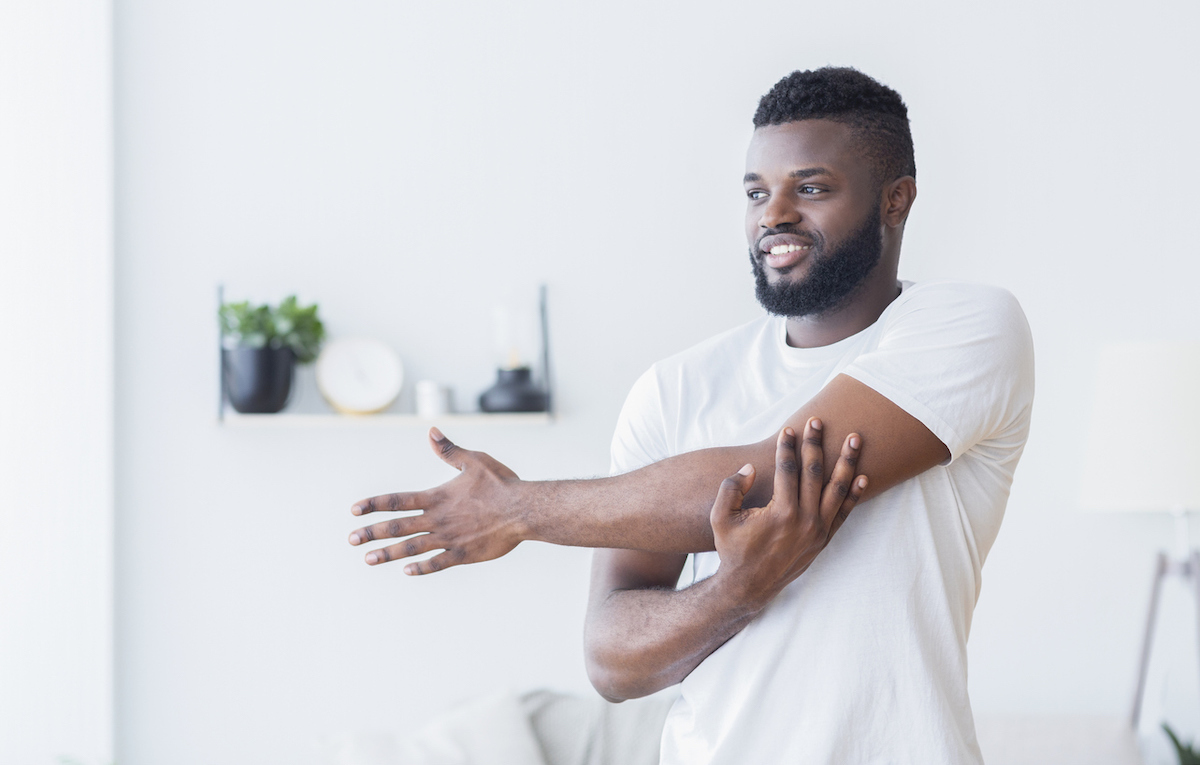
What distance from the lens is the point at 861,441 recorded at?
0.97 metres

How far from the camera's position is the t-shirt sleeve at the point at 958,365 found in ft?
3.28

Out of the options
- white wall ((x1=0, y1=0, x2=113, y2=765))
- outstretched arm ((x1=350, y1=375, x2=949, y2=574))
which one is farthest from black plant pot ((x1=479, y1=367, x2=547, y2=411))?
outstretched arm ((x1=350, y1=375, x2=949, y2=574))

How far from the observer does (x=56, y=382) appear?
8.48 feet

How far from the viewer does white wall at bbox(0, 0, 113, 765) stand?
8.14ft

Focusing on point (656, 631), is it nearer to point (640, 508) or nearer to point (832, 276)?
point (640, 508)

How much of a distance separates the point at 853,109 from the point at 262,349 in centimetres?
187

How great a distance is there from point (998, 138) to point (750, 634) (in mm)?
2241

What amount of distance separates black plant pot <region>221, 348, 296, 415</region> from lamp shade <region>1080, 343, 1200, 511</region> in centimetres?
214

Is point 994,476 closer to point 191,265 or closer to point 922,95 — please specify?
point 922,95

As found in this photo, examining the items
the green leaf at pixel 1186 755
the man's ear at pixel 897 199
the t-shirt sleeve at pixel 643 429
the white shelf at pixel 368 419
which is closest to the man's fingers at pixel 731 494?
the t-shirt sleeve at pixel 643 429

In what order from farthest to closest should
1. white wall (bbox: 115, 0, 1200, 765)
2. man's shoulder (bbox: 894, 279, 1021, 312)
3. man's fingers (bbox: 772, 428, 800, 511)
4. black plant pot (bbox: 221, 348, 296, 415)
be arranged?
1. white wall (bbox: 115, 0, 1200, 765)
2. black plant pot (bbox: 221, 348, 296, 415)
3. man's shoulder (bbox: 894, 279, 1021, 312)
4. man's fingers (bbox: 772, 428, 800, 511)

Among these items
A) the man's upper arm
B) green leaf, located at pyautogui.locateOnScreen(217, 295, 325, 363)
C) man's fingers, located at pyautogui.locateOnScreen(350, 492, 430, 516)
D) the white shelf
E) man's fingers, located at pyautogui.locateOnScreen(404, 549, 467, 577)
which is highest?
green leaf, located at pyautogui.locateOnScreen(217, 295, 325, 363)

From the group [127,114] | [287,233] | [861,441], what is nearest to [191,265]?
[287,233]

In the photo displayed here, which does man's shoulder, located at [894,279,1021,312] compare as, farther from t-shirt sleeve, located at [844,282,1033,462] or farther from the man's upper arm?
the man's upper arm
